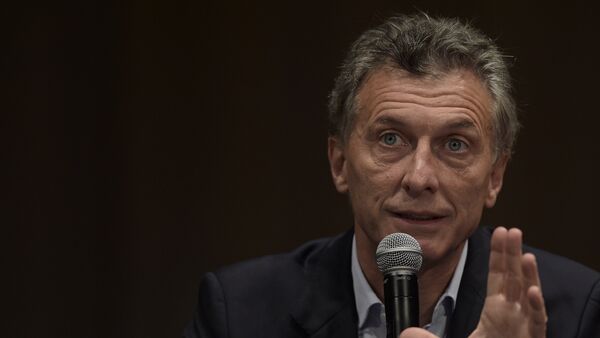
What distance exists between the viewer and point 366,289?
261cm

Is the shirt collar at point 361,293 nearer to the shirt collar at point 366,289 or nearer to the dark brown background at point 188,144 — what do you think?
the shirt collar at point 366,289

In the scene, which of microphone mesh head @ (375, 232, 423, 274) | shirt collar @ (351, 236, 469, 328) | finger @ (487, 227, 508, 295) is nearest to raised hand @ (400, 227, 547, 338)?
finger @ (487, 227, 508, 295)

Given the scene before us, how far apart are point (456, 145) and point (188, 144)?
4.92 ft

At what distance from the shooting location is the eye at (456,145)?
94.6 inches

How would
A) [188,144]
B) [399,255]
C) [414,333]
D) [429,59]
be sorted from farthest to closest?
[188,144]
[429,59]
[399,255]
[414,333]

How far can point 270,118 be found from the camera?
3719mm

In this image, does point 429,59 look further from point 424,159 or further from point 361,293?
point 361,293

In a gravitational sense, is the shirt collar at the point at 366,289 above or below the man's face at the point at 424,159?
below

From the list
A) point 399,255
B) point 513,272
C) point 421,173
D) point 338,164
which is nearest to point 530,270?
point 513,272

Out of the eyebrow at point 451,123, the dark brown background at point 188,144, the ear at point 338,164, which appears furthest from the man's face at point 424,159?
the dark brown background at point 188,144

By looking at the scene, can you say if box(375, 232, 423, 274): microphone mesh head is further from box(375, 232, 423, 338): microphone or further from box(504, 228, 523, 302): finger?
box(504, 228, 523, 302): finger

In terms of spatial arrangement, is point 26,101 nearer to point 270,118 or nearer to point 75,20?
point 75,20

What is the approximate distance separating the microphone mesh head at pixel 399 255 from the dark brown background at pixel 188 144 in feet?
6.23

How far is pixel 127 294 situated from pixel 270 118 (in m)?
0.81
